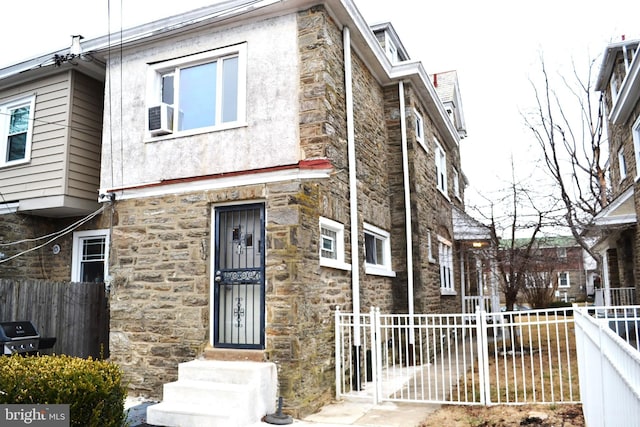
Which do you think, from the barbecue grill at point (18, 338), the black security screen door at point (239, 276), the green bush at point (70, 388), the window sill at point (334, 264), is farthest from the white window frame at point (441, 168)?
the green bush at point (70, 388)

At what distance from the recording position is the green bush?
4.64 m

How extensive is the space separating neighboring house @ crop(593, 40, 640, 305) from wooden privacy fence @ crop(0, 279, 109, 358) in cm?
1235

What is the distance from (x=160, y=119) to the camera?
29.3ft

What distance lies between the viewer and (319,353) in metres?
7.83

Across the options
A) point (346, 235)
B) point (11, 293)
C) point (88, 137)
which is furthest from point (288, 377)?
point (88, 137)

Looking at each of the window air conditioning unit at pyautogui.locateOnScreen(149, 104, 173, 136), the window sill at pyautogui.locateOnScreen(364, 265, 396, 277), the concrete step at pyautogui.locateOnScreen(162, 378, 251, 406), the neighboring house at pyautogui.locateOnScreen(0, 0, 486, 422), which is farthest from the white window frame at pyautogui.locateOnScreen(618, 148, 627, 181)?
the concrete step at pyautogui.locateOnScreen(162, 378, 251, 406)

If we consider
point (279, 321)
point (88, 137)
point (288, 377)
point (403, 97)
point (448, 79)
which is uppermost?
point (448, 79)

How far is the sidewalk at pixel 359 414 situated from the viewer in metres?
6.77

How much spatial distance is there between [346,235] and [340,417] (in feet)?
10.2

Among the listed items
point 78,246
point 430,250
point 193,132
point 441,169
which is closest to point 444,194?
point 441,169

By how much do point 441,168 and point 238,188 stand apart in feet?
32.2

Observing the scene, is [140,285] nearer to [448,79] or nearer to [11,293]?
[11,293]

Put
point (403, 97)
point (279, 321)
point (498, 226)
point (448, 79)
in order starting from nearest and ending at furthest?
point (279, 321) → point (403, 97) → point (498, 226) → point (448, 79)

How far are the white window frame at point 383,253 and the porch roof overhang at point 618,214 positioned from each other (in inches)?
291
